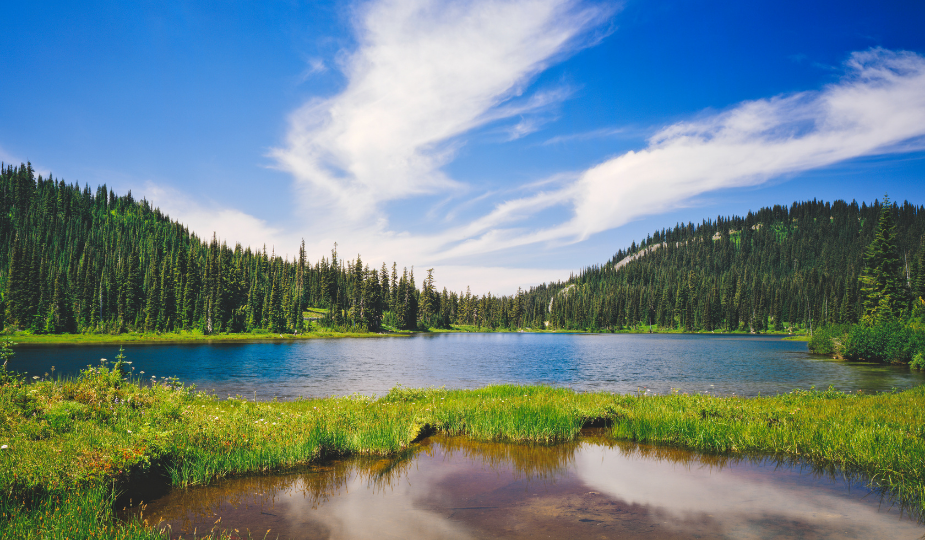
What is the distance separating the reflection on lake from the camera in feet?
25.4

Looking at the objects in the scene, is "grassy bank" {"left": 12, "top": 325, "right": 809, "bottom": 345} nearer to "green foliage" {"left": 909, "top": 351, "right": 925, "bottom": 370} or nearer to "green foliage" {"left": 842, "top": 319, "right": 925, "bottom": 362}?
"green foliage" {"left": 842, "top": 319, "right": 925, "bottom": 362}

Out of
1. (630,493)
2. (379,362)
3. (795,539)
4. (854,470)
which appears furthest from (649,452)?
(379,362)

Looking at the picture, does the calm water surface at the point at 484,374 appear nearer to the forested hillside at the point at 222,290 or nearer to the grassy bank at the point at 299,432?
the grassy bank at the point at 299,432

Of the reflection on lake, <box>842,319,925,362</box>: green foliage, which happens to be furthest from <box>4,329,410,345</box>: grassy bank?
<box>842,319,925,362</box>: green foliage

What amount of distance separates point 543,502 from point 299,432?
7.46 metres

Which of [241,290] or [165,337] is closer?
[165,337]

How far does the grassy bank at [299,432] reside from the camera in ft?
25.0

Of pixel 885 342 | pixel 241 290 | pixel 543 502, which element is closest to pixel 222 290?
pixel 241 290

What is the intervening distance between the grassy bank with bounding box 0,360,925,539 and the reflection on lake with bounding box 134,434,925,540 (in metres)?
0.84

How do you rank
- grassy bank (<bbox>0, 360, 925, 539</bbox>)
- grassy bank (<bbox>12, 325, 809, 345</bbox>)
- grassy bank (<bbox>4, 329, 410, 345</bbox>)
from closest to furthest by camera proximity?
grassy bank (<bbox>0, 360, 925, 539</bbox>), grassy bank (<bbox>4, 329, 410, 345</bbox>), grassy bank (<bbox>12, 325, 809, 345</bbox>)

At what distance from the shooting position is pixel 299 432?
12.6 meters

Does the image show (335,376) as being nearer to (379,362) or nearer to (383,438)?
(379,362)

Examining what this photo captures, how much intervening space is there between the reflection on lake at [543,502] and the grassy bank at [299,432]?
2.77 ft

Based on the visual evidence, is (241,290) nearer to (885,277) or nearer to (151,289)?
(151,289)
